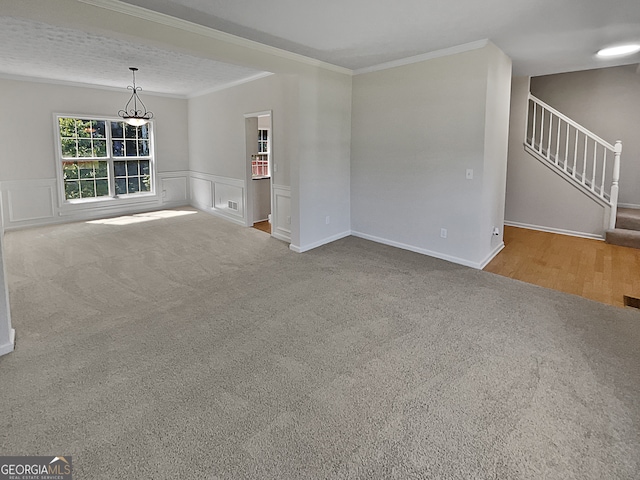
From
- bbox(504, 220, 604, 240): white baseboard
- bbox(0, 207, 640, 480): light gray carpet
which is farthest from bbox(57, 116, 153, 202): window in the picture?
bbox(504, 220, 604, 240): white baseboard

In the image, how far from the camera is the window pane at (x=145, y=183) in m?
8.04

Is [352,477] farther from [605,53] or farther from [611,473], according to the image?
[605,53]

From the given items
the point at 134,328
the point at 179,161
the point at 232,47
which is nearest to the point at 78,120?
the point at 179,161

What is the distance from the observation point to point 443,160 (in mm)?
4504

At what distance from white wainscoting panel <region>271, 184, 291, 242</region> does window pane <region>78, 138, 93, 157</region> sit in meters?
4.07

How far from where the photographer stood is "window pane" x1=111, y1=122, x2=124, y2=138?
7457mm

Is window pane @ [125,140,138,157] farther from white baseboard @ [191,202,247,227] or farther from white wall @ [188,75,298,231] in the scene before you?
white baseboard @ [191,202,247,227]

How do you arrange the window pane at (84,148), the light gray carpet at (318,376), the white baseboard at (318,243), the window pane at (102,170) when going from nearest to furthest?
the light gray carpet at (318,376)
the white baseboard at (318,243)
the window pane at (84,148)
the window pane at (102,170)

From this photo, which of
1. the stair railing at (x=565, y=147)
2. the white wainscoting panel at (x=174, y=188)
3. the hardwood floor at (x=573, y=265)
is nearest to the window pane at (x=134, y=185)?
the white wainscoting panel at (x=174, y=188)

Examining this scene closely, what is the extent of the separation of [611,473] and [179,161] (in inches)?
330

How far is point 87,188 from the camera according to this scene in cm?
731

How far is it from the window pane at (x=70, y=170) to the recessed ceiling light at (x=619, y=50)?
27.3ft

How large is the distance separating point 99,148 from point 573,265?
819 centimetres

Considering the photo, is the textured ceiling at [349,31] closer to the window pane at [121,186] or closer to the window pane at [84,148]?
the window pane at [84,148]
